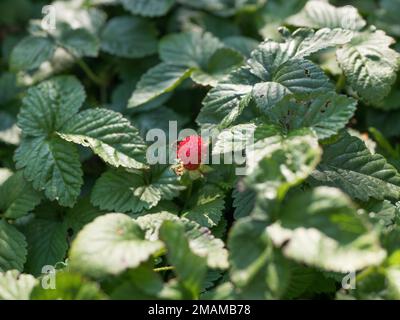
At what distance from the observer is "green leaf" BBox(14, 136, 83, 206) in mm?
1507

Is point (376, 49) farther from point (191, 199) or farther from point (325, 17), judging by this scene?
point (191, 199)

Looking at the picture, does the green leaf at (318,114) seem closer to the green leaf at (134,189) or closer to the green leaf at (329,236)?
the green leaf at (329,236)

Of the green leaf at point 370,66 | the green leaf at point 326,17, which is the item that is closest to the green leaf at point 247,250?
the green leaf at point 370,66

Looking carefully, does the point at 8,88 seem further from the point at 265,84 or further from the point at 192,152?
the point at 265,84

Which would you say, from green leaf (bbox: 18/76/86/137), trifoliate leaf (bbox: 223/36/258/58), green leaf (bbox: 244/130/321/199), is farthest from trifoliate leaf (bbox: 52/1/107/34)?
green leaf (bbox: 244/130/321/199)

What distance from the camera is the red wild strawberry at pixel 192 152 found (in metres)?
1.45

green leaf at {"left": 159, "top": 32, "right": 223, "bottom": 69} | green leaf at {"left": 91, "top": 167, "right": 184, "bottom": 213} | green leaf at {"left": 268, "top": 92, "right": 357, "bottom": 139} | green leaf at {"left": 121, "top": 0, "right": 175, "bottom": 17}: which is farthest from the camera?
green leaf at {"left": 121, "top": 0, "right": 175, "bottom": 17}

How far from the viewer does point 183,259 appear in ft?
3.75

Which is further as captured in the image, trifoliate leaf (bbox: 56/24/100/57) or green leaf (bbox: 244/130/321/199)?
trifoliate leaf (bbox: 56/24/100/57)

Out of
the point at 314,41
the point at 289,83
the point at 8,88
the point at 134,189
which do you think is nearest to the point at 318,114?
the point at 289,83

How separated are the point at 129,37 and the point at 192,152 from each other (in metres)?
0.77

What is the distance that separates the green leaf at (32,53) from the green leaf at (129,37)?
197 mm

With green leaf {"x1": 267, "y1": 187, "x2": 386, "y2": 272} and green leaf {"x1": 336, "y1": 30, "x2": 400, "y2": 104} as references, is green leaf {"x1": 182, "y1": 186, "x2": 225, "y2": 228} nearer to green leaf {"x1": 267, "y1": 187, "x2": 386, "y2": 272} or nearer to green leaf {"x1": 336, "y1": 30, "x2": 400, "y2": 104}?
green leaf {"x1": 267, "y1": 187, "x2": 386, "y2": 272}

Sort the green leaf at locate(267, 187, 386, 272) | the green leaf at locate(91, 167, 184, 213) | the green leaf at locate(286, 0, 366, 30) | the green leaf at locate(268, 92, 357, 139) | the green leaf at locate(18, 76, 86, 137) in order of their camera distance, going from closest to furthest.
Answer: the green leaf at locate(267, 187, 386, 272) < the green leaf at locate(268, 92, 357, 139) < the green leaf at locate(91, 167, 184, 213) < the green leaf at locate(18, 76, 86, 137) < the green leaf at locate(286, 0, 366, 30)
